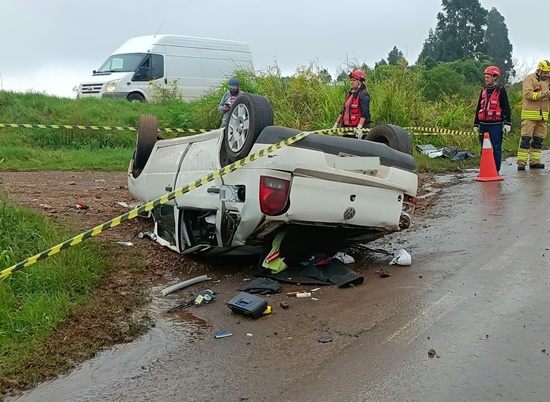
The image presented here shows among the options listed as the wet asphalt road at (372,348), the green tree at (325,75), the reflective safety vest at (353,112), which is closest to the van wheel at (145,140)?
the wet asphalt road at (372,348)

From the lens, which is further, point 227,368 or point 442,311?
point 442,311

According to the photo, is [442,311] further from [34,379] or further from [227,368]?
[34,379]

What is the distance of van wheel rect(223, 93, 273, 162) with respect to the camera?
492 cm

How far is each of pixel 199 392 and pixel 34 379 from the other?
977 mm

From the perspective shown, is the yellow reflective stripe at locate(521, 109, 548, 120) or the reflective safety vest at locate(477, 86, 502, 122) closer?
the reflective safety vest at locate(477, 86, 502, 122)

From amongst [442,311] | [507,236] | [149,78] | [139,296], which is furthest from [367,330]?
[149,78]

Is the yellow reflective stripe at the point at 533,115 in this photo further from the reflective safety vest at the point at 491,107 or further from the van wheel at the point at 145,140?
the van wheel at the point at 145,140

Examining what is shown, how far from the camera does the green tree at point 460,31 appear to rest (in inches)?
2323

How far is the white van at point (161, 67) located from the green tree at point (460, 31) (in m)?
41.8

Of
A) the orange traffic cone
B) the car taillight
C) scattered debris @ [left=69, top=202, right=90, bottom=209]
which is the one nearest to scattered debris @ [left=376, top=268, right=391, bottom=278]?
the car taillight

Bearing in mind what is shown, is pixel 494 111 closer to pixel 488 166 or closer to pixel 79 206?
pixel 488 166

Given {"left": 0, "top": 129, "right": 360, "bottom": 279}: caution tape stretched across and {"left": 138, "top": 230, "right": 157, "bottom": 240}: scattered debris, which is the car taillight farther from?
{"left": 138, "top": 230, "right": 157, "bottom": 240}: scattered debris

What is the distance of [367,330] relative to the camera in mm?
3980

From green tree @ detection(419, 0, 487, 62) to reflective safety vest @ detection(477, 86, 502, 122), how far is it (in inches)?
1994
